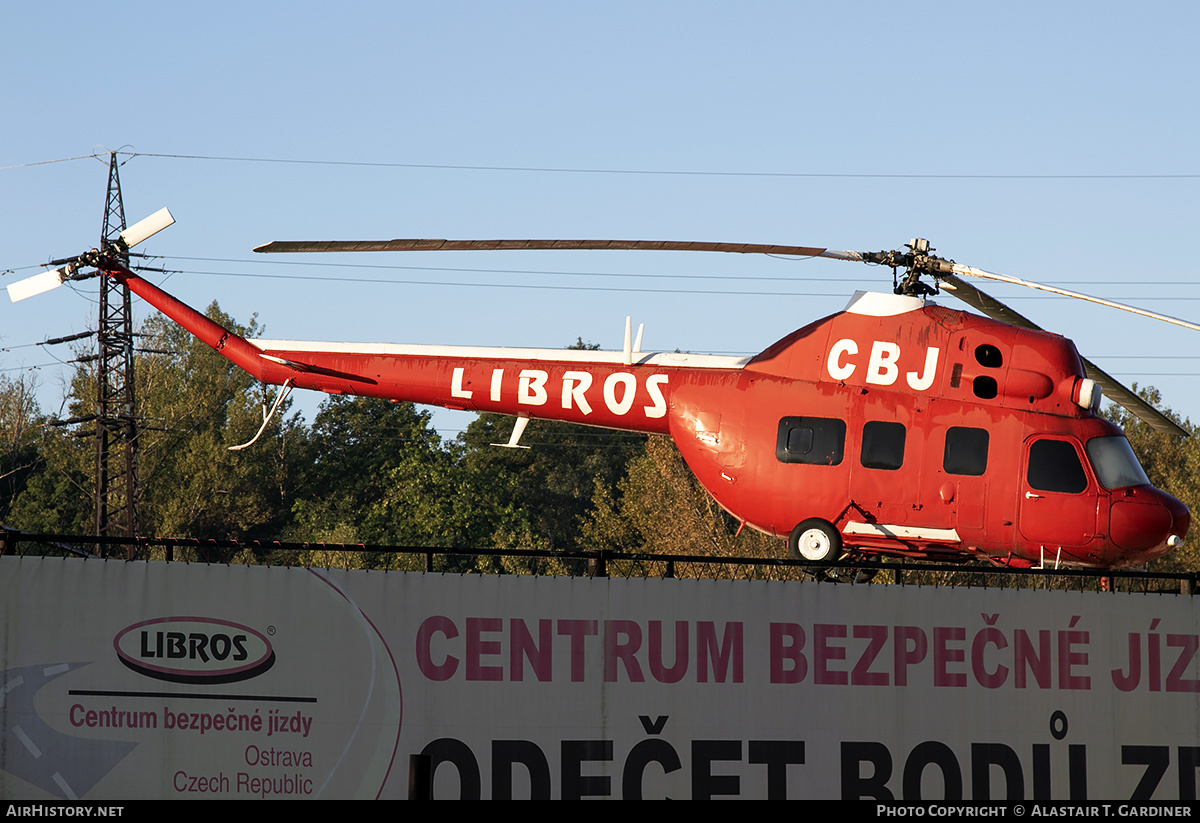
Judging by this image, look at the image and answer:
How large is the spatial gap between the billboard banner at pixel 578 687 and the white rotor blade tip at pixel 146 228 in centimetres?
785

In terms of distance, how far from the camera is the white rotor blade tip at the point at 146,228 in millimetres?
18688

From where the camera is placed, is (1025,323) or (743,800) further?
(1025,323)

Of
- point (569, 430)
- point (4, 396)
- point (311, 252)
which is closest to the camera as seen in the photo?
point (311, 252)

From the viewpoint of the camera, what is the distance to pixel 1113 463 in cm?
1425

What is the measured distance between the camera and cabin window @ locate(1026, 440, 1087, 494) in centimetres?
1406

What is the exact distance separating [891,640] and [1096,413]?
13.0ft

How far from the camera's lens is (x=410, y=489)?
56.8 m

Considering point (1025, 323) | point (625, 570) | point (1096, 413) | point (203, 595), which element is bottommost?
point (625, 570)

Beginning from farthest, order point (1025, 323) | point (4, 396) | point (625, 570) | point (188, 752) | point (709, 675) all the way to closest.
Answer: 1. point (4, 396)
2. point (625, 570)
3. point (1025, 323)
4. point (709, 675)
5. point (188, 752)

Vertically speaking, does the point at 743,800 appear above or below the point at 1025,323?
below

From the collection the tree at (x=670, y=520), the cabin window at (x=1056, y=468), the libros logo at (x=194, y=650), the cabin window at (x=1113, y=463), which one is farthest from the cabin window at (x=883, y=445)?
the tree at (x=670, y=520)

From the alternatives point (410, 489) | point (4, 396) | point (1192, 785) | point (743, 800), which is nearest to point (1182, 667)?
point (1192, 785)

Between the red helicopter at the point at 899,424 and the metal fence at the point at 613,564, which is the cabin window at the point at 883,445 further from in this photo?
the metal fence at the point at 613,564

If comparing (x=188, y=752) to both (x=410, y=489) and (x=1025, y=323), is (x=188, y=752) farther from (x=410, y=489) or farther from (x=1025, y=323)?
(x=410, y=489)
